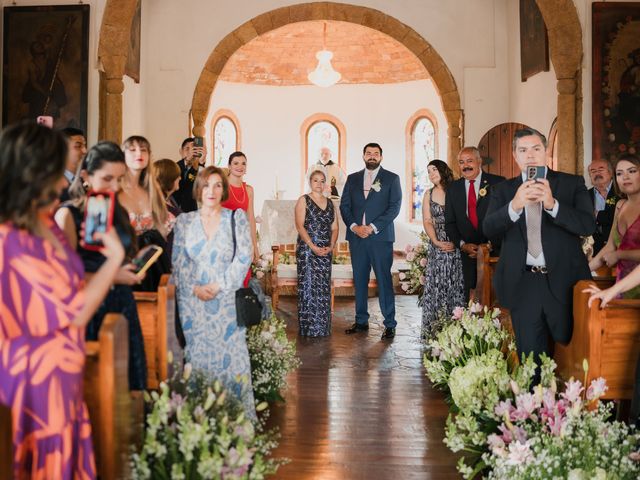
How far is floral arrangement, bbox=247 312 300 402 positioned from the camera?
502 centimetres

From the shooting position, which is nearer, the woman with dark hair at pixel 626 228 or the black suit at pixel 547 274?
the black suit at pixel 547 274

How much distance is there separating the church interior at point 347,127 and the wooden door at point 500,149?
0.07ft

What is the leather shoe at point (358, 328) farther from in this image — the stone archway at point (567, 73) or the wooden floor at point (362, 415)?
the stone archway at point (567, 73)

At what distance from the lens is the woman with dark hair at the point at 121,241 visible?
3.01m

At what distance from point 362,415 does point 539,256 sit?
5.73 feet

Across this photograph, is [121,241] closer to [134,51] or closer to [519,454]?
[519,454]

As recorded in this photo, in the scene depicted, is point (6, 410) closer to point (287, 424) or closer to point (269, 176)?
point (287, 424)

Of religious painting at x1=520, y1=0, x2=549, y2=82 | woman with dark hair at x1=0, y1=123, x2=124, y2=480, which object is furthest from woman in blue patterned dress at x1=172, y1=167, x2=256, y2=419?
religious painting at x1=520, y1=0, x2=549, y2=82

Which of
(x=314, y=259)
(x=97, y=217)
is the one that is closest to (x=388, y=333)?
(x=314, y=259)

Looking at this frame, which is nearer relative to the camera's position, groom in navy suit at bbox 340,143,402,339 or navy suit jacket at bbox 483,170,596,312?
navy suit jacket at bbox 483,170,596,312

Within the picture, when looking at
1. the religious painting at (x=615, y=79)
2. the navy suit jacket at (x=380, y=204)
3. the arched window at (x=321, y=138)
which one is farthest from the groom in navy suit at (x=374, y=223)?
the arched window at (x=321, y=138)

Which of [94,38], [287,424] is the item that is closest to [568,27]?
[94,38]

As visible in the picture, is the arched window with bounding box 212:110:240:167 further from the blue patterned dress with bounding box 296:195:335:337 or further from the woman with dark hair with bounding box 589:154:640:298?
the woman with dark hair with bounding box 589:154:640:298

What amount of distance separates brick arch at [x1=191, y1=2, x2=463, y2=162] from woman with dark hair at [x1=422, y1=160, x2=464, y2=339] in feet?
13.1
